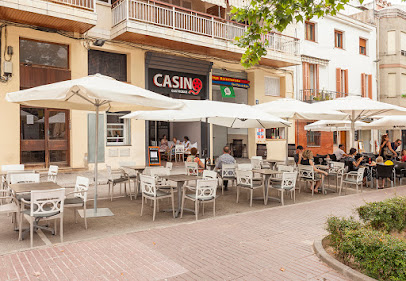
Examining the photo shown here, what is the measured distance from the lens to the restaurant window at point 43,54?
12.4 metres

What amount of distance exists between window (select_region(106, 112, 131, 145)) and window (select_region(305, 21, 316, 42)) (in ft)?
47.4

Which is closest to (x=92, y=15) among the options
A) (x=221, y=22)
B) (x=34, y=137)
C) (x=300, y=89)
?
(x=34, y=137)

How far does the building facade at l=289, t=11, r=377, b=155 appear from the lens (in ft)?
73.1

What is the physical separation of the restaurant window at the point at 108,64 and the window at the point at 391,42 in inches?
946

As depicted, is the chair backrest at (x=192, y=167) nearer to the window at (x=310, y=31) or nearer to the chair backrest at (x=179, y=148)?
the chair backrest at (x=179, y=148)

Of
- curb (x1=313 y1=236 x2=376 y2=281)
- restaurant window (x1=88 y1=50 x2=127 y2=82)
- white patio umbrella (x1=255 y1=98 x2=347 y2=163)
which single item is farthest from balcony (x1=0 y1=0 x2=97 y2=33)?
curb (x1=313 y1=236 x2=376 y2=281)

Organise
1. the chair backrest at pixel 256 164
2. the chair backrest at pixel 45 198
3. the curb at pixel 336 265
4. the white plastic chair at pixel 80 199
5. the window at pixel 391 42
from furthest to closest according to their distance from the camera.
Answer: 1. the window at pixel 391 42
2. the chair backrest at pixel 256 164
3. the white plastic chair at pixel 80 199
4. the chair backrest at pixel 45 198
5. the curb at pixel 336 265

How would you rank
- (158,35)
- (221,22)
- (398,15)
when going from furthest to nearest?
(398,15) < (221,22) < (158,35)

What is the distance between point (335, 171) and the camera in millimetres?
10719

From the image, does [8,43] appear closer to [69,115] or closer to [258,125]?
[69,115]

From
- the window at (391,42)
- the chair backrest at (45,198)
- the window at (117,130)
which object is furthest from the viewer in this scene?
the window at (391,42)

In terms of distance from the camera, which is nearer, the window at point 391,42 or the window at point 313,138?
the window at point 313,138

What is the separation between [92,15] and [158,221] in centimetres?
878

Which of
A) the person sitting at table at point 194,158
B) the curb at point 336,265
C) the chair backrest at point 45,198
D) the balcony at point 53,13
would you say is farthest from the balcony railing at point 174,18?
the curb at point 336,265
